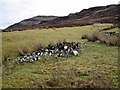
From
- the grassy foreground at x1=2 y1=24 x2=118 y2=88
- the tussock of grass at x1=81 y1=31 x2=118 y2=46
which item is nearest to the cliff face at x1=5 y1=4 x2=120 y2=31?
the tussock of grass at x1=81 y1=31 x2=118 y2=46

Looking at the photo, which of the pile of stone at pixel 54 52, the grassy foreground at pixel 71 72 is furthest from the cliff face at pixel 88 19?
the grassy foreground at pixel 71 72

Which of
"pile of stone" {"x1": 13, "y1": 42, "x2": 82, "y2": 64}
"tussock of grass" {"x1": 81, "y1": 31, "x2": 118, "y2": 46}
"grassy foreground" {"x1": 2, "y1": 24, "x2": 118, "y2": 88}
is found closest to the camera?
"grassy foreground" {"x1": 2, "y1": 24, "x2": 118, "y2": 88}

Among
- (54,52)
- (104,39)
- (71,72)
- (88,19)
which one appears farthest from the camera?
(88,19)

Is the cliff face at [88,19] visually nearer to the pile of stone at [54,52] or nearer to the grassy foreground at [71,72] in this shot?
the pile of stone at [54,52]

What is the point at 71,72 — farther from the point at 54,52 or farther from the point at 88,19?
the point at 88,19

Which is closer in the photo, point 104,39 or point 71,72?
point 71,72

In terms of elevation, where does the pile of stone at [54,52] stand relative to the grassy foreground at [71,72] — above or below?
above

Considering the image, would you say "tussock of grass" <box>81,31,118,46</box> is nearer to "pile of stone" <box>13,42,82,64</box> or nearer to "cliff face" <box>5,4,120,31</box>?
"pile of stone" <box>13,42,82,64</box>

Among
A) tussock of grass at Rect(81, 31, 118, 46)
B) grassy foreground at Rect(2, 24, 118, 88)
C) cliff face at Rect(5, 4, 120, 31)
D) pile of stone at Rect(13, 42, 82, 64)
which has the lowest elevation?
grassy foreground at Rect(2, 24, 118, 88)

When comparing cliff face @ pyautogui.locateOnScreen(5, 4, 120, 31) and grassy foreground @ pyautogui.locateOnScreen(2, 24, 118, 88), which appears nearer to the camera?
grassy foreground @ pyautogui.locateOnScreen(2, 24, 118, 88)

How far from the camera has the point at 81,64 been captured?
18.7 meters

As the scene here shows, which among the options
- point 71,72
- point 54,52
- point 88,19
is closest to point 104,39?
point 54,52

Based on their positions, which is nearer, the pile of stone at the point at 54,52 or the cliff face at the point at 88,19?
the pile of stone at the point at 54,52

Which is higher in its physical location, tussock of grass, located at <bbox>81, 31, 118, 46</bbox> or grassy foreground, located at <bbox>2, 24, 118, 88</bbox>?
tussock of grass, located at <bbox>81, 31, 118, 46</bbox>
